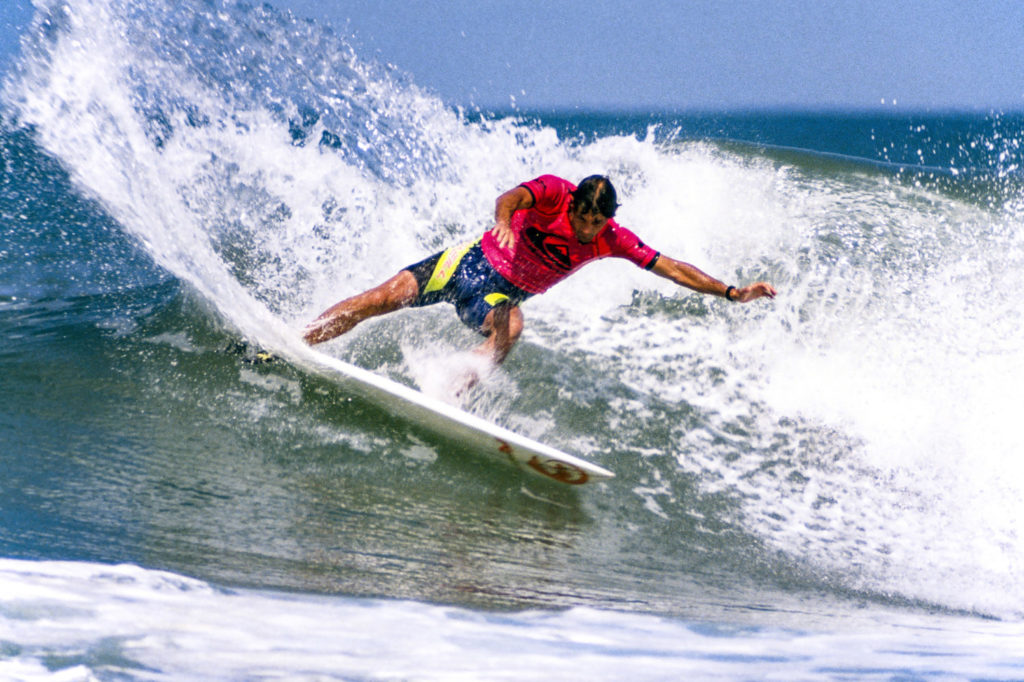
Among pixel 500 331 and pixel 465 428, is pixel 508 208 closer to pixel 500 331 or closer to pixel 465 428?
pixel 500 331

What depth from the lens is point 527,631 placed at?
241cm

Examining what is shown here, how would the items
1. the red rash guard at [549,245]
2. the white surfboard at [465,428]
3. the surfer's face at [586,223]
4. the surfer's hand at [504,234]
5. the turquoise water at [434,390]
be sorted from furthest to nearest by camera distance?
the red rash guard at [549,245] < the surfer's face at [586,223] < the surfer's hand at [504,234] < the white surfboard at [465,428] < the turquoise water at [434,390]

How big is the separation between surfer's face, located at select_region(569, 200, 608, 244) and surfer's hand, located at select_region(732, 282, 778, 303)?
77 centimetres

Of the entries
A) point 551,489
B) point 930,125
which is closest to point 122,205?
point 551,489

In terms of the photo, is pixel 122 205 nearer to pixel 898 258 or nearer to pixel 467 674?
pixel 467 674

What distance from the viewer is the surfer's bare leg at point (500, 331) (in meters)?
3.94

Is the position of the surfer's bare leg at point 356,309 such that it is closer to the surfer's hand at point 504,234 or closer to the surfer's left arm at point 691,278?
the surfer's hand at point 504,234

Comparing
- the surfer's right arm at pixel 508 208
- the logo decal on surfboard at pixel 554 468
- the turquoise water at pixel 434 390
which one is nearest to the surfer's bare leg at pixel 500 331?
the turquoise water at pixel 434 390

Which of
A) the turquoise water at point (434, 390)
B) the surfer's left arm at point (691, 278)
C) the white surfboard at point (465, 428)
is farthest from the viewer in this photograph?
the surfer's left arm at point (691, 278)

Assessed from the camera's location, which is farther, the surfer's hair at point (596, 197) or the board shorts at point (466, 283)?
the board shorts at point (466, 283)

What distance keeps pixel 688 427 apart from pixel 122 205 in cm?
359

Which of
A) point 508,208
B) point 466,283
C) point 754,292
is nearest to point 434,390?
point 466,283

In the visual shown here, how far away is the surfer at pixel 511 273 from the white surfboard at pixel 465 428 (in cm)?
34

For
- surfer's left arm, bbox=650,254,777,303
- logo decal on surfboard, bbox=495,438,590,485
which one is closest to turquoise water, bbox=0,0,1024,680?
logo decal on surfboard, bbox=495,438,590,485
